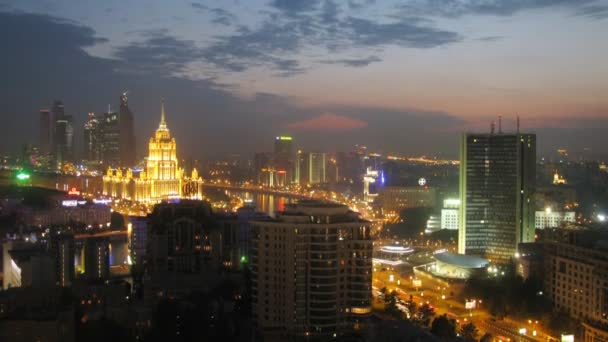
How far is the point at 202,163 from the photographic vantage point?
153 ft

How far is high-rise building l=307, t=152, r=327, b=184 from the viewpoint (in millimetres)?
41031

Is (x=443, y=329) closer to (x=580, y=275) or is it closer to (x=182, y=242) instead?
(x=580, y=275)

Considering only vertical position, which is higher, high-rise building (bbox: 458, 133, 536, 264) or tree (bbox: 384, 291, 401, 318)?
high-rise building (bbox: 458, 133, 536, 264)

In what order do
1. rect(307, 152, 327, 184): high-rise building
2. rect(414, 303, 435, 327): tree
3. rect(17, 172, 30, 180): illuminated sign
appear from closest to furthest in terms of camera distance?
rect(414, 303, 435, 327): tree, rect(17, 172, 30, 180): illuminated sign, rect(307, 152, 327, 184): high-rise building

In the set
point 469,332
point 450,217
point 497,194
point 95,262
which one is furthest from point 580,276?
point 450,217

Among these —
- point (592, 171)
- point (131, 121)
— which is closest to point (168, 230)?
point (592, 171)

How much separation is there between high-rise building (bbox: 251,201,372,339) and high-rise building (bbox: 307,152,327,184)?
31.5m

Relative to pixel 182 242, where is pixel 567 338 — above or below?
below

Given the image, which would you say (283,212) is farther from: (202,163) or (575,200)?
(202,163)

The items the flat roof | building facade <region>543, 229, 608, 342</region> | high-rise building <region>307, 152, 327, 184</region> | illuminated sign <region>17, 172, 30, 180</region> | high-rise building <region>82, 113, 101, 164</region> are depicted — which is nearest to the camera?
building facade <region>543, 229, 608, 342</region>

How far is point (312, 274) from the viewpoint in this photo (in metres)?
8.99

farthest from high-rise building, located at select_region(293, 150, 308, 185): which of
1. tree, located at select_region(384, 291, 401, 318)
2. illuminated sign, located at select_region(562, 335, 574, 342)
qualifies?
illuminated sign, located at select_region(562, 335, 574, 342)

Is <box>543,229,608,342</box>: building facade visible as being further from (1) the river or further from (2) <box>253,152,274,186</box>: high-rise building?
(2) <box>253,152,274,186</box>: high-rise building

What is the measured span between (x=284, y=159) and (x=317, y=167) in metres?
2.34
